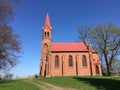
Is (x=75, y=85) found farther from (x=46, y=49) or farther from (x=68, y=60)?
(x=46, y=49)

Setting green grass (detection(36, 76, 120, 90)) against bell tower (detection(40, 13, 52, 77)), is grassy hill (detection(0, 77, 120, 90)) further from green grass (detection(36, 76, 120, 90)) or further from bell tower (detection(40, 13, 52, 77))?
bell tower (detection(40, 13, 52, 77))

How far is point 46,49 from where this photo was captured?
1927 inches

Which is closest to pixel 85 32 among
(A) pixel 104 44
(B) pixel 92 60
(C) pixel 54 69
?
(A) pixel 104 44

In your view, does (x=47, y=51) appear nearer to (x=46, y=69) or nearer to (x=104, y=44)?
(x=46, y=69)

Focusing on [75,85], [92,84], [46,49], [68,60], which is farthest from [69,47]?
[75,85]

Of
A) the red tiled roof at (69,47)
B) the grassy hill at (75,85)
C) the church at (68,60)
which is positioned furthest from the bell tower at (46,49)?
the grassy hill at (75,85)

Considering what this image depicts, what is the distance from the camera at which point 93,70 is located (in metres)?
45.5

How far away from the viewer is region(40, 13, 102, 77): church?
45.5m

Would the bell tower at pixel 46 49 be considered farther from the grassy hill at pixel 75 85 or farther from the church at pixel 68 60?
the grassy hill at pixel 75 85

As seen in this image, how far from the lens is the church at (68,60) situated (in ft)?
149

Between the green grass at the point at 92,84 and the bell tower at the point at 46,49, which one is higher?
the bell tower at the point at 46,49

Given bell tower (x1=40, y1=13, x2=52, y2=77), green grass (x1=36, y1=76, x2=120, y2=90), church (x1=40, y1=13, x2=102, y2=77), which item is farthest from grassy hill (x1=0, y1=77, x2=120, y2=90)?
bell tower (x1=40, y1=13, x2=52, y2=77)

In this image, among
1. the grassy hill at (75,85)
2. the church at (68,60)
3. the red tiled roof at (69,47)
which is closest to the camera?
the grassy hill at (75,85)

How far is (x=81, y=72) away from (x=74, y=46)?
7813mm
